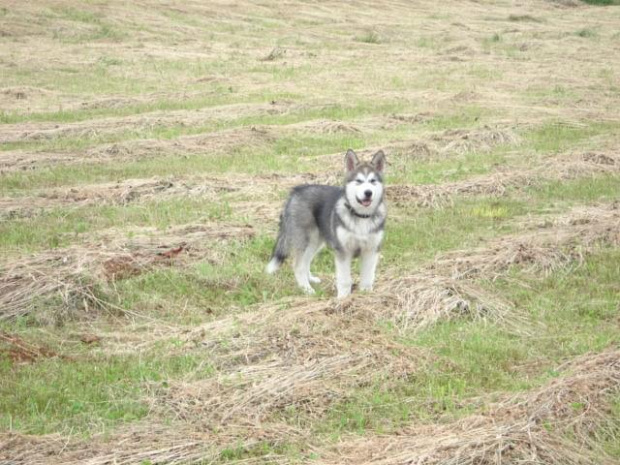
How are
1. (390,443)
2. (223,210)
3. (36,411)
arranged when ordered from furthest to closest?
(223,210) → (36,411) → (390,443)

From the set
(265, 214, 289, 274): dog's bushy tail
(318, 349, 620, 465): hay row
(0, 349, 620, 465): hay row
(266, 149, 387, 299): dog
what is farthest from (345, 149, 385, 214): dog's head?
(0, 349, 620, 465): hay row

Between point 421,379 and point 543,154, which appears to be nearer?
Result: point 421,379

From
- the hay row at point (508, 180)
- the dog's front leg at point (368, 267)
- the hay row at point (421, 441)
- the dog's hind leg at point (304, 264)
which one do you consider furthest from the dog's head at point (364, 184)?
the hay row at point (508, 180)

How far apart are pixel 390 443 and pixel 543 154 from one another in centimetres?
1155

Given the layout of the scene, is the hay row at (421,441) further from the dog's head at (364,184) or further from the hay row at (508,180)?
the hay row at (508,180)

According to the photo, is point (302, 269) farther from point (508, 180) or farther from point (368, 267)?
point (508, 180)

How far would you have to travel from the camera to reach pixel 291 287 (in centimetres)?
973

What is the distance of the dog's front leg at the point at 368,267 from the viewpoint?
366 inches

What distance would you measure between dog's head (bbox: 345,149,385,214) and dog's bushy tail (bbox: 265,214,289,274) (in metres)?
1.03

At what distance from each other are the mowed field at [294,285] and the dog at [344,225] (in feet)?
1.02

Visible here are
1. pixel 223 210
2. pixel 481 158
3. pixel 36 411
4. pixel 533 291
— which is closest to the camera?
pixel 36 411

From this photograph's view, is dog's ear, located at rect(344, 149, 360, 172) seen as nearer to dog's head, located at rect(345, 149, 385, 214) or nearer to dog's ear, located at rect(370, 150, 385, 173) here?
dog's head, located at rect(345, 149, 385, 214)

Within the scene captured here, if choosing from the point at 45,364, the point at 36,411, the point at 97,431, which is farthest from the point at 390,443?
the point at 45,364

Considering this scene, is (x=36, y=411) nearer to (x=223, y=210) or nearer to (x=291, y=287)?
(x=291, y=287)
